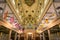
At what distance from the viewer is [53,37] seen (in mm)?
4457

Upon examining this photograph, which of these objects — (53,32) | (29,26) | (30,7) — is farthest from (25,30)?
(53,32)

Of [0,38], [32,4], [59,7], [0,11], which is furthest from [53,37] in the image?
[32,4]

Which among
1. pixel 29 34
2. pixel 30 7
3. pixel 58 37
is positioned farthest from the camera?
pixel 29 34

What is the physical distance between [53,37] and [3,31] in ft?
8.63

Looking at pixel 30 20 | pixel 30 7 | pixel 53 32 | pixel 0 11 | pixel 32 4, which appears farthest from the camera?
pixel 30 20

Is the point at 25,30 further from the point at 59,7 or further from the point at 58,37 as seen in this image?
the point at 59,7

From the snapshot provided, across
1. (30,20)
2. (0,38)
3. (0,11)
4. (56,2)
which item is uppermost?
(30,20)

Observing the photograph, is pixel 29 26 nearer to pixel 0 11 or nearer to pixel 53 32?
pixel 53 32

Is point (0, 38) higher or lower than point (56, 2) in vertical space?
lower

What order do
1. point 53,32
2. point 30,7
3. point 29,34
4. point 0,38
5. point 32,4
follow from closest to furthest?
point 0,38
point 53,32
point 32,4
point 30,7
point 29,34

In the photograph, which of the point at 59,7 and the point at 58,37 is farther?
the point at 58,37

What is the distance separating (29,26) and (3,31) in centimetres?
1032

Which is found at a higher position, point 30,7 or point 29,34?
point 30,7

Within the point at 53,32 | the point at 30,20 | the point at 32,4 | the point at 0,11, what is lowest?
the point at 53,32
